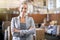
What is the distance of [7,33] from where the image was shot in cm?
249

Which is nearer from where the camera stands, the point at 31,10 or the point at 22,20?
the point at 22,20

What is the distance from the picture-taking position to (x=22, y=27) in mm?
1866

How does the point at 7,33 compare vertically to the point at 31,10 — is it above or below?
below

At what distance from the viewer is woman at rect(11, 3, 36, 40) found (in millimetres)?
1817

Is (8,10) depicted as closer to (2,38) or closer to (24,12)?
(2,38)

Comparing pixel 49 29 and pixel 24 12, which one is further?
pixel 49 29

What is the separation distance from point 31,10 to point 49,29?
53 centimetres

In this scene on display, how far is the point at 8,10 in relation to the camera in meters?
2.51

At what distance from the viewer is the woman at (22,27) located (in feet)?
5.96

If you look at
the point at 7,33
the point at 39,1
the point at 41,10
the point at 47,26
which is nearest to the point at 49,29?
the point at 47,26

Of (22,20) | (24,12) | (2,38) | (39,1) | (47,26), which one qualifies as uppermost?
(39,1)

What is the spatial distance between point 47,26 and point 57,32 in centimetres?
24

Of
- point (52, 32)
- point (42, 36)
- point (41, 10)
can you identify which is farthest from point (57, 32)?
point (41, 10)

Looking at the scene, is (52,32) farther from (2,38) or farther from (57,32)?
(2,38)
